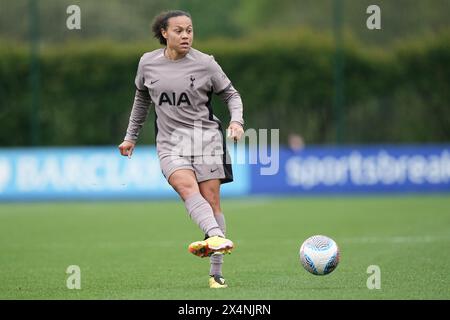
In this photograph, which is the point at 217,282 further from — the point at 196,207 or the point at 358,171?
the point at 358,171

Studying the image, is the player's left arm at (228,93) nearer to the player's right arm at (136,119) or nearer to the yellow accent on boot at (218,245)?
the player's right arm at (136,119)

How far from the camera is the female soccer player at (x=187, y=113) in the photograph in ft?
28.1

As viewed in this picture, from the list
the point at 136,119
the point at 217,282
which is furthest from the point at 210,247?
the point at 136,119

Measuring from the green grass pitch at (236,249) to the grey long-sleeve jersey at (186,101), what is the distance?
3.96 ft

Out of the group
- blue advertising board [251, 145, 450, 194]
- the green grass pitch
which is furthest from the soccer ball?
blue advertising board [251, 145, 450, 194]

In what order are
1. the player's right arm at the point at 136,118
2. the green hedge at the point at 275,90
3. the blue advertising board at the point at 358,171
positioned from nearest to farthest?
the player's right arm at the point at 136,118 < the blue advertising board at the point at 358,171 < the green hedge at the point at 275,90

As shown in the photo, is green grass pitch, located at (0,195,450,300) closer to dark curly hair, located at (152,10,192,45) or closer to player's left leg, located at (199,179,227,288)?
player's left leg, located at (199,179,227,288)

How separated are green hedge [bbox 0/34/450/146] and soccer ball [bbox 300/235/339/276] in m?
18.7

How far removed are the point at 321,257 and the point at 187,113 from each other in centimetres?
166

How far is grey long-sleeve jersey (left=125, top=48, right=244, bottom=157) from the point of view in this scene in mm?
8602

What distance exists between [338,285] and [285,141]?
763 inches

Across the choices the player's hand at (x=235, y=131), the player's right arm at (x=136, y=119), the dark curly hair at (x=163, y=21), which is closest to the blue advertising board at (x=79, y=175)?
the player's right arm at (x=136, y=119)

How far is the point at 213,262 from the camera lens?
877 centimetres

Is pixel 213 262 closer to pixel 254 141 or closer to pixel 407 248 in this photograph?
pixel 407 248
